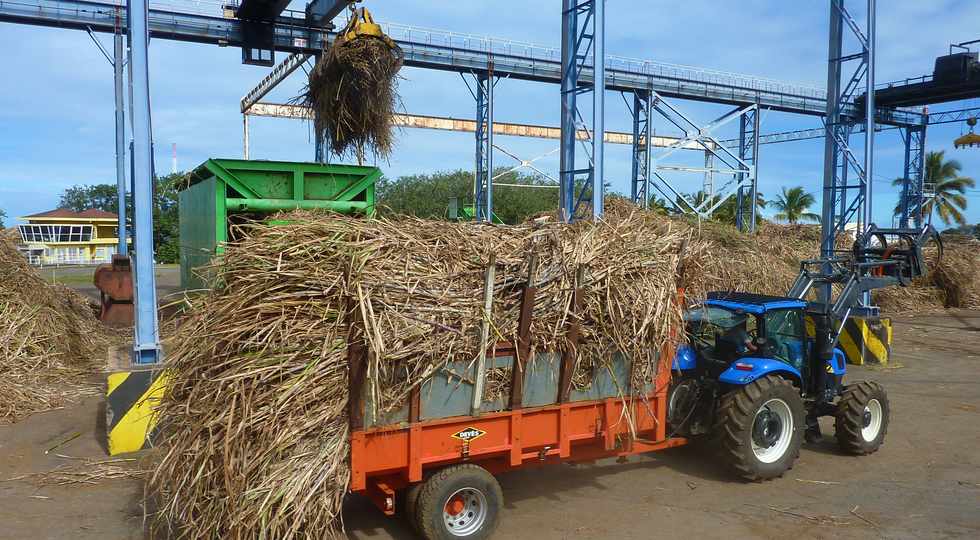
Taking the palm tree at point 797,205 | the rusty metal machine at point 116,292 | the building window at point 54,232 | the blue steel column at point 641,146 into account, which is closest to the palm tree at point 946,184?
the palm tree at point 797,205

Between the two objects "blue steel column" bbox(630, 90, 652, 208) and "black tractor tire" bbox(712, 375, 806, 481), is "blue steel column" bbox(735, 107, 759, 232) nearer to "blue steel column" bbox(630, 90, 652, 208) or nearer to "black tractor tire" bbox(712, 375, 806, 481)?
"blue steel column" bbox(630, 90, 652, 208)

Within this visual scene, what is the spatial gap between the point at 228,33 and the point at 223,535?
17.3 m

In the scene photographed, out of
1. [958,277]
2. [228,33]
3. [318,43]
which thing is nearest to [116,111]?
[228,33]

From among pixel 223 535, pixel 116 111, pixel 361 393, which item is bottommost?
pixel 223 535

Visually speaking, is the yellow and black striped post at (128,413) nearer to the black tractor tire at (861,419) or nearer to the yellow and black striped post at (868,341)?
the black tractor tire at (861,419)

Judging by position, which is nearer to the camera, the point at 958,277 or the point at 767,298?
the point at 767,298

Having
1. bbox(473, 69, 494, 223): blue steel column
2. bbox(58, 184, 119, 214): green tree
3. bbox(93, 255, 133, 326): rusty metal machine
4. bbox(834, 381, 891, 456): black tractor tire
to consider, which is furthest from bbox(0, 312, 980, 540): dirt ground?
bbox(58, 184, 119, 214): green tree

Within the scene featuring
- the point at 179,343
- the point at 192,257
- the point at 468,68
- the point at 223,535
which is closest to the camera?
the point at 223,535

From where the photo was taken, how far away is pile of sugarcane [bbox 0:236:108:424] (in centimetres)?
890

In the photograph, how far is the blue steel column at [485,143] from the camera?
21766 millimetres

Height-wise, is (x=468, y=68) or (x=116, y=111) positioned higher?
(x=468, y=68)

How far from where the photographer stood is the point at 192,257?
9.45m

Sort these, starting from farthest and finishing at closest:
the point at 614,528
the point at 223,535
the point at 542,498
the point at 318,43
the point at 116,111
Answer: the point at 116,111 → the point at 318,43 → the point at 542,498 → the point at 614,528 → the point at 223,535

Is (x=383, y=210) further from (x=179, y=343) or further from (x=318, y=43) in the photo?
(x=318, y=43)
